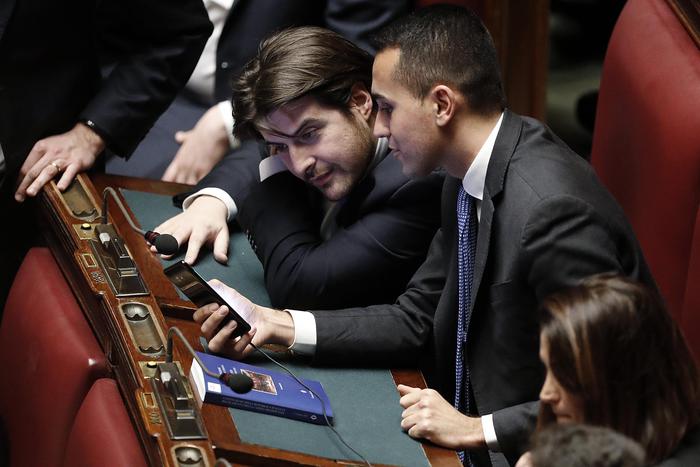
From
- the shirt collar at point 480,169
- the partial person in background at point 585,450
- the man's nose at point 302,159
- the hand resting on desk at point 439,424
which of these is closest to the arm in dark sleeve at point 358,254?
the man's nose at point 302,159

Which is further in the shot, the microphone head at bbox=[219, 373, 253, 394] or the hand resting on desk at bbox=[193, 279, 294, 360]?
the hand resting on desk at bbox=[193, 279, 294, 360]

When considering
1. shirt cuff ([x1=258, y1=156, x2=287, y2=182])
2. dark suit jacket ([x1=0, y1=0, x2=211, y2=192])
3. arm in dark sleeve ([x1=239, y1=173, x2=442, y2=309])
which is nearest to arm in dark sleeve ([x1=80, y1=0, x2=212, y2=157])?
dark suit jacket ([x1=0, y1=0, x2=211, y2=192])

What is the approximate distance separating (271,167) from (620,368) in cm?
102

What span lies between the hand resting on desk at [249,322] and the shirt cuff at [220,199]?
1.38ft

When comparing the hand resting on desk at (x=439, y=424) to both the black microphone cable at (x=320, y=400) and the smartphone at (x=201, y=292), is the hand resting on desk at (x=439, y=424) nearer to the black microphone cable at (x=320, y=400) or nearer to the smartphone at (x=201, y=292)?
the black microphone cable at (x=320, y=400)

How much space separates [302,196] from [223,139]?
55 cm

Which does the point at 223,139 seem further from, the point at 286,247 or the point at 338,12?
the point at 286,247

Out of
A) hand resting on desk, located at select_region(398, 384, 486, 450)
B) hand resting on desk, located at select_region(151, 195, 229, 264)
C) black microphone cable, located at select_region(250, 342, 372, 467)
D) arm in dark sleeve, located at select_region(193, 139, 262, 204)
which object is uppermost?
arm in dark sleeve, located at select_region(193, 139, 262, 204)

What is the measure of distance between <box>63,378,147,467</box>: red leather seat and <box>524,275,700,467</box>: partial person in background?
634 millimetres

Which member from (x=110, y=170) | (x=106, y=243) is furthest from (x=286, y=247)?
(x=110, y=170)

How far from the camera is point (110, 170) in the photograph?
2.78 metres

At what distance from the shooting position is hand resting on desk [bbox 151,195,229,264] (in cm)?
222

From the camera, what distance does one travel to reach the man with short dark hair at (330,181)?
2068mm

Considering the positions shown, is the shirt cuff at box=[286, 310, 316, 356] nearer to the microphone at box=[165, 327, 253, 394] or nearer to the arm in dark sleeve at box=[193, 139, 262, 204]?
the microphone at box=[165, 327, 253, 394]
